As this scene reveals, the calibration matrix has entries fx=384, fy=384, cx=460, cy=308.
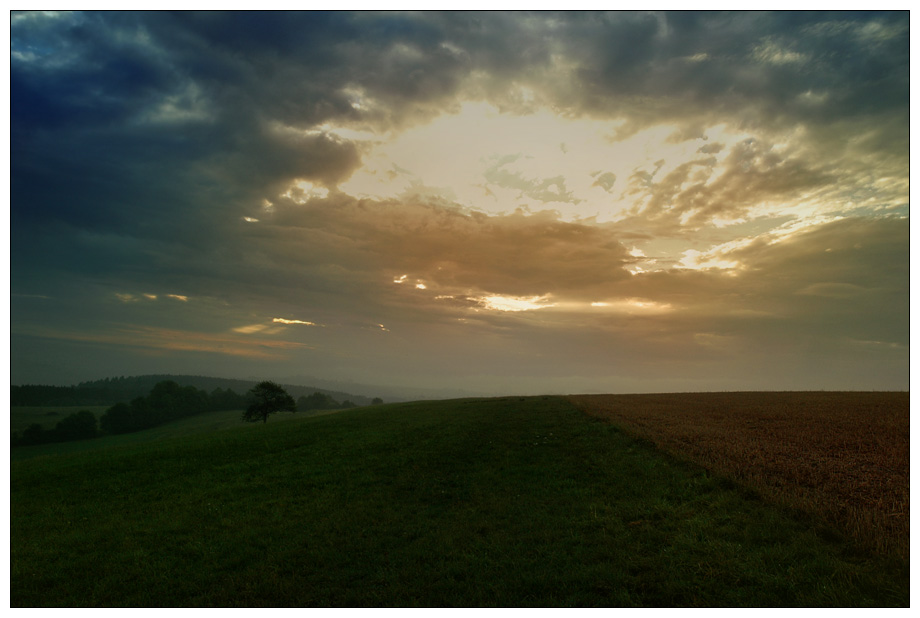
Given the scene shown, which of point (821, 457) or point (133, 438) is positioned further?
point (133, 438)

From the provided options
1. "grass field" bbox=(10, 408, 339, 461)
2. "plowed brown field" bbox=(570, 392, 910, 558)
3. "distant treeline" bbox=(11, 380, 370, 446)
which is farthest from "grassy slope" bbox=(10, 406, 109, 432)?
"plowed brown field" bbox=(570, 392, 910, 558)

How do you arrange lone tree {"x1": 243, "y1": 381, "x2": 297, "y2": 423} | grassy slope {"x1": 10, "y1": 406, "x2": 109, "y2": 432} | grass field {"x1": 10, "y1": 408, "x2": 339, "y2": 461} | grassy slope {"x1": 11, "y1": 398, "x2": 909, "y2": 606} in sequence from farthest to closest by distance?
grassy slope {"x1": 10, "y1": 406, "x2": 109, "y2": 432} → lone tree {"x1": 243, "y1": 381, "x2": 297, "y2": 423} → grass field {"x1": 10, "y1": 408, "x2": 339, "y2": 461} → grassy slope {"x1": 11, "y1": 398, "x2": 909, "y2": 606}

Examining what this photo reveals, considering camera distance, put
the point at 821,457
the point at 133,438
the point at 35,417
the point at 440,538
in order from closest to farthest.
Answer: the point at 440,538 < the point at 821,457 < the point at 133,438 < the point at 35,417

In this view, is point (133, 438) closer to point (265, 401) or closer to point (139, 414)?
point (265, 401)

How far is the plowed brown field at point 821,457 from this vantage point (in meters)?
9.95

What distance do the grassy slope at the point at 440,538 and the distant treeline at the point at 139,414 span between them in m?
78.5

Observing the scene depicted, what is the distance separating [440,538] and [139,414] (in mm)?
144969

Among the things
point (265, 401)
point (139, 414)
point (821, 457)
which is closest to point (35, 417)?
point (139, 414)

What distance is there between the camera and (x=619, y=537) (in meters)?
11.1

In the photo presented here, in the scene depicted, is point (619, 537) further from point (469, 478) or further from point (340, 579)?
point (469, 478)

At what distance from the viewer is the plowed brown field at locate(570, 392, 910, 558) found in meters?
9.95

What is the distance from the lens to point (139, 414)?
117 meters

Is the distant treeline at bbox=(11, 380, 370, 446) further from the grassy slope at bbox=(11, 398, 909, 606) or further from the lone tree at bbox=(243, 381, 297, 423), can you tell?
the grassy slope at bbox=(11, 398, 909, 606)

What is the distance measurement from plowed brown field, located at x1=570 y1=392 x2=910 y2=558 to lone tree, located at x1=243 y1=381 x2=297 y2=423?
240 feet
